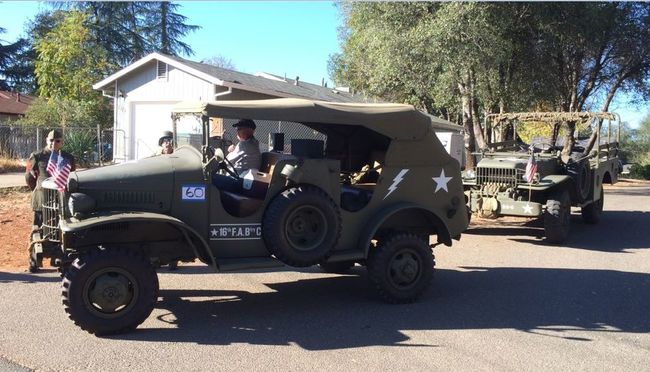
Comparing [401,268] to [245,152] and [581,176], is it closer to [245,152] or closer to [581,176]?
[245,152]

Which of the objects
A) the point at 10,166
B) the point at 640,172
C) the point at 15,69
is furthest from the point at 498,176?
the point at 15,69

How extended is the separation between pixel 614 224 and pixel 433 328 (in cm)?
933

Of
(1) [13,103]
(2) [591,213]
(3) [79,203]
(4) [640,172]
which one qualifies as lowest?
(2) [591,213]

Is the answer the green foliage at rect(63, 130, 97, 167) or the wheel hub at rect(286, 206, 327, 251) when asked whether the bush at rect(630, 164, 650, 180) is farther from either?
the wheel hub at rect(286, 206, 327, 251)

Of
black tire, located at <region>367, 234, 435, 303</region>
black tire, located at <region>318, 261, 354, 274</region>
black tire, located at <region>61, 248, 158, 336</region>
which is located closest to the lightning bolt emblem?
black tire, located at <region>367, 234, 435, 303</region>

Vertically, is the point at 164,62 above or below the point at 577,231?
above

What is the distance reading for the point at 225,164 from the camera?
6137mm

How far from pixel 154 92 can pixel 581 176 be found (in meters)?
14.6

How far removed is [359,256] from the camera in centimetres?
618

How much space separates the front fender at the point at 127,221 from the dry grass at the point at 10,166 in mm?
15943

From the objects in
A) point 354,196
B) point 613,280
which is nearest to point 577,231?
point 613,280

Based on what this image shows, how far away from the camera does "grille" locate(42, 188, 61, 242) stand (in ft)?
17.6

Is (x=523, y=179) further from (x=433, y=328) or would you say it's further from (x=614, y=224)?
(x=433, y=328)

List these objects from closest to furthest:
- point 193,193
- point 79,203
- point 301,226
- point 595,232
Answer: point 79,203 < point 193,193 < point 301,226 < point 595,232
